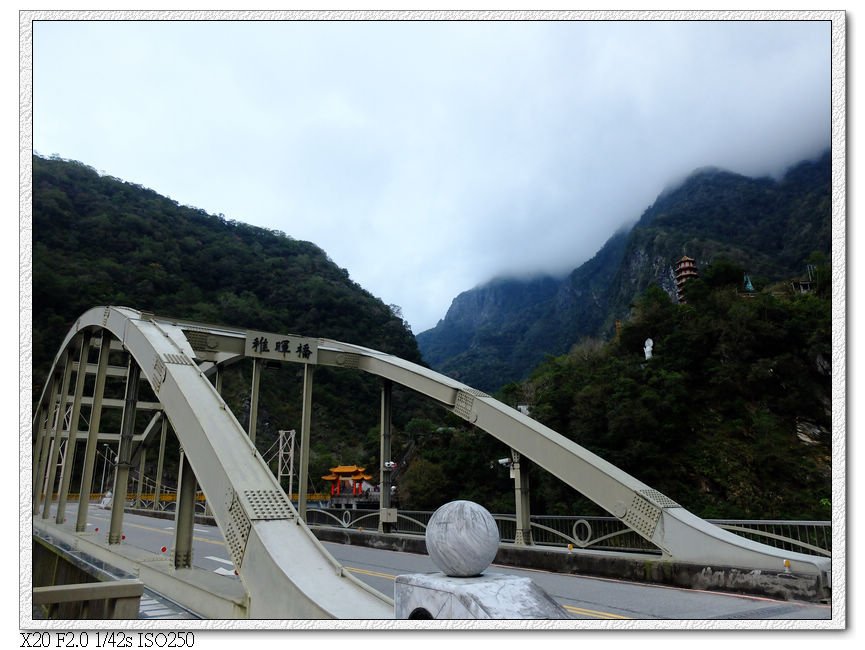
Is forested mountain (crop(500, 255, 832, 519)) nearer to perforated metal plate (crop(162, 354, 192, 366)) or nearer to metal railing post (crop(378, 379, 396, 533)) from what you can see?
metal railing post (crop(378, 379, 396, 533))

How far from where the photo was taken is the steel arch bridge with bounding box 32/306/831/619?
475 cm

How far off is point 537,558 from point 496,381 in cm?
5238

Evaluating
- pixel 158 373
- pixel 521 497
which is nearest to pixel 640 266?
pixel 521 497

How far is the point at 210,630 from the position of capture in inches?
188

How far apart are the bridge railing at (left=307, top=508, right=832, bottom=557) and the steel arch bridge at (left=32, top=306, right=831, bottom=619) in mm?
709

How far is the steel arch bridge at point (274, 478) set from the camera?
187 inches

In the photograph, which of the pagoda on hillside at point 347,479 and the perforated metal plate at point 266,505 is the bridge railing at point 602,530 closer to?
the perforated metal plate at point 266,505

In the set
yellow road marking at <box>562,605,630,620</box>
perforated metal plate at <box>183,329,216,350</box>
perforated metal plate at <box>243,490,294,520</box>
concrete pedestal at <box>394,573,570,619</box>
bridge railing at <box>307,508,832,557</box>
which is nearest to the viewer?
concrete pedestal at <box>394,573,570,619</box>

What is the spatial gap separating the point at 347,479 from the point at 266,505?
1056 inches

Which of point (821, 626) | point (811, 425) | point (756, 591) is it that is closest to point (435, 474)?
point (811, 425)

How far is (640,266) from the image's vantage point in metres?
45.4

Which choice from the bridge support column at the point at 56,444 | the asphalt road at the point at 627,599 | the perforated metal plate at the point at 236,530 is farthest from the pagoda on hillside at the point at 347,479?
the perforated metal plate at the point at 236,530

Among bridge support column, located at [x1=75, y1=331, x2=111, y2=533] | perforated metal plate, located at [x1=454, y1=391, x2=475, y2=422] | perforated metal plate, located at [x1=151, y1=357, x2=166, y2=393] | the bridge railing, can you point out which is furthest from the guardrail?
bridge support column, located at [x1=75, y1=331, x2=111, y2=533]
